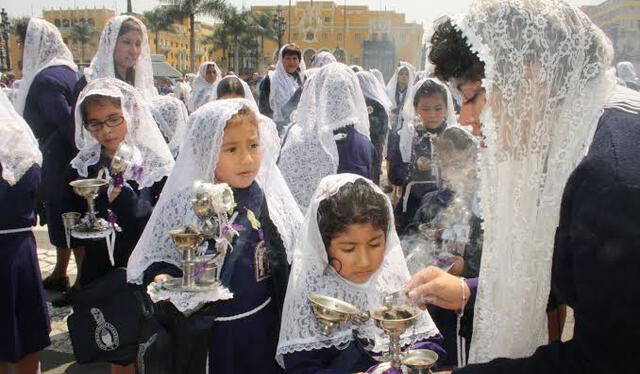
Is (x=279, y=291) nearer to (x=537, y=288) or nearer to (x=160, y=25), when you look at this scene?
(x=537, y=288)

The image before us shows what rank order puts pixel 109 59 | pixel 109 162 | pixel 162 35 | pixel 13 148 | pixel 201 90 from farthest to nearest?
pixel 162 35 → pixel 201 90 → pixel 109 59 → pixel 109 162 → pixel 13 148

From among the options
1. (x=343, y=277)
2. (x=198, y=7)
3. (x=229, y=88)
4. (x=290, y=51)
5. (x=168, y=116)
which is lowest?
(x=343, y=277)

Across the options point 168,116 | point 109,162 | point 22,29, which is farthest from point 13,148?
point 22,29

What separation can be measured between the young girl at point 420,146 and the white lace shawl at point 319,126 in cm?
49

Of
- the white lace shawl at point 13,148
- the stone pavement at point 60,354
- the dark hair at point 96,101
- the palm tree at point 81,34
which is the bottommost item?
the stone pavement at point 60,354

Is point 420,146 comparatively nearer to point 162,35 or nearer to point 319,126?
point 319,126

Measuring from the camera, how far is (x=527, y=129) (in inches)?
55.1

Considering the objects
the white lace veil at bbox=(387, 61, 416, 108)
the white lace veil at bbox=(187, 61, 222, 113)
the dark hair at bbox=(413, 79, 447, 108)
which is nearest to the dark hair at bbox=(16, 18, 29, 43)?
the white lace veil at bbox=(187, 61, 222, 113)

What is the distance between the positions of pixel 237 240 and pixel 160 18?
41.4 m

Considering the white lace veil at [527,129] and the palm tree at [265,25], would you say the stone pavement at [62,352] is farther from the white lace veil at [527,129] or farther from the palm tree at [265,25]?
the palm tree at [265,25]

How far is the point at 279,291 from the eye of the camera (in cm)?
231

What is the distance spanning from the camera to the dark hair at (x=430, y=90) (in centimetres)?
454

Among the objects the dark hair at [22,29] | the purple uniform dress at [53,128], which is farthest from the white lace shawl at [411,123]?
the dark hair at [22,29]

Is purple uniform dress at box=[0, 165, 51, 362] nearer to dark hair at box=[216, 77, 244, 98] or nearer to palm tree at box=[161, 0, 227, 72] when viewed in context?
dark hair at box=[216, 77, 244, 98]
